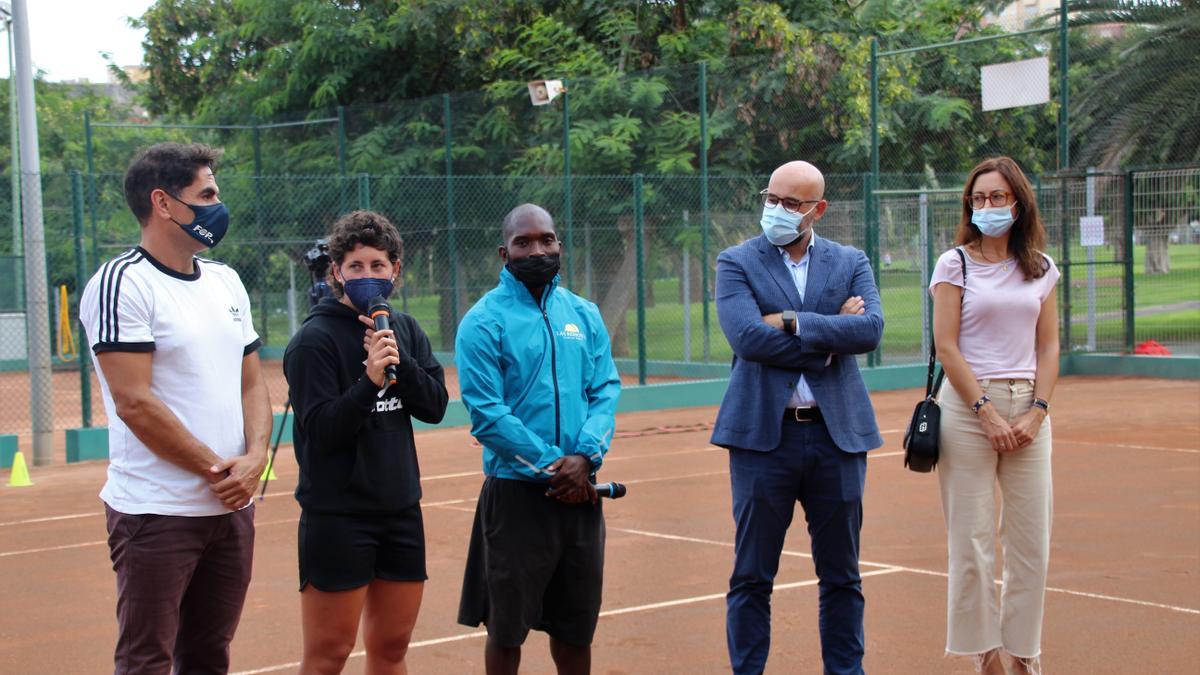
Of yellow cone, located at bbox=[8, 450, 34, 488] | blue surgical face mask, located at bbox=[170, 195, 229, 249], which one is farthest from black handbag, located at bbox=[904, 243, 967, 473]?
yellow cone, located at bbox=[8, 450, 34, 488]

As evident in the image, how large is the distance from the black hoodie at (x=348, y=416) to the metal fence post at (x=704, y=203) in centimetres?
1343

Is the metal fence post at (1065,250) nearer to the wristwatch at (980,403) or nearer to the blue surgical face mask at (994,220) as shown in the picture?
the blue surgical face mask at (994,220)

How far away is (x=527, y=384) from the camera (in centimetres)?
470

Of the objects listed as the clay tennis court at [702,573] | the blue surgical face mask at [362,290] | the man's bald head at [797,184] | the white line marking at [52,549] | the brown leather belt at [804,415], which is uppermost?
the man's bald head at [797,184]

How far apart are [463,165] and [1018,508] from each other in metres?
17.6

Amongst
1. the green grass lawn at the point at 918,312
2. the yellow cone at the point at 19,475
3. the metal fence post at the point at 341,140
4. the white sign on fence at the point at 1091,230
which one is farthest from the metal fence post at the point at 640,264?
the yellow cone at the point at 19,475

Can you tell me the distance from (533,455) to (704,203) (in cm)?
1351

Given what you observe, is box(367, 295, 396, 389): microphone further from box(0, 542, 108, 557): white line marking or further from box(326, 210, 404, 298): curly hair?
box(0, 542, 108, 557): white line marking

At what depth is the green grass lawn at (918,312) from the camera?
19.1 metres

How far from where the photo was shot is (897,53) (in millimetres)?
20109

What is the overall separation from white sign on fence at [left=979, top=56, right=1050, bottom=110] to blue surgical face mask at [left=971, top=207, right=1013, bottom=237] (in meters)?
14.8

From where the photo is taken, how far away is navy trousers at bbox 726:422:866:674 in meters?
5.01

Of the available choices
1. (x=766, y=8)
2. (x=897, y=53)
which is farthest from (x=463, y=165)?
(x=897, y=53)

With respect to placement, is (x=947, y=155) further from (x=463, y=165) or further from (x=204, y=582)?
(x=204, y=582)
